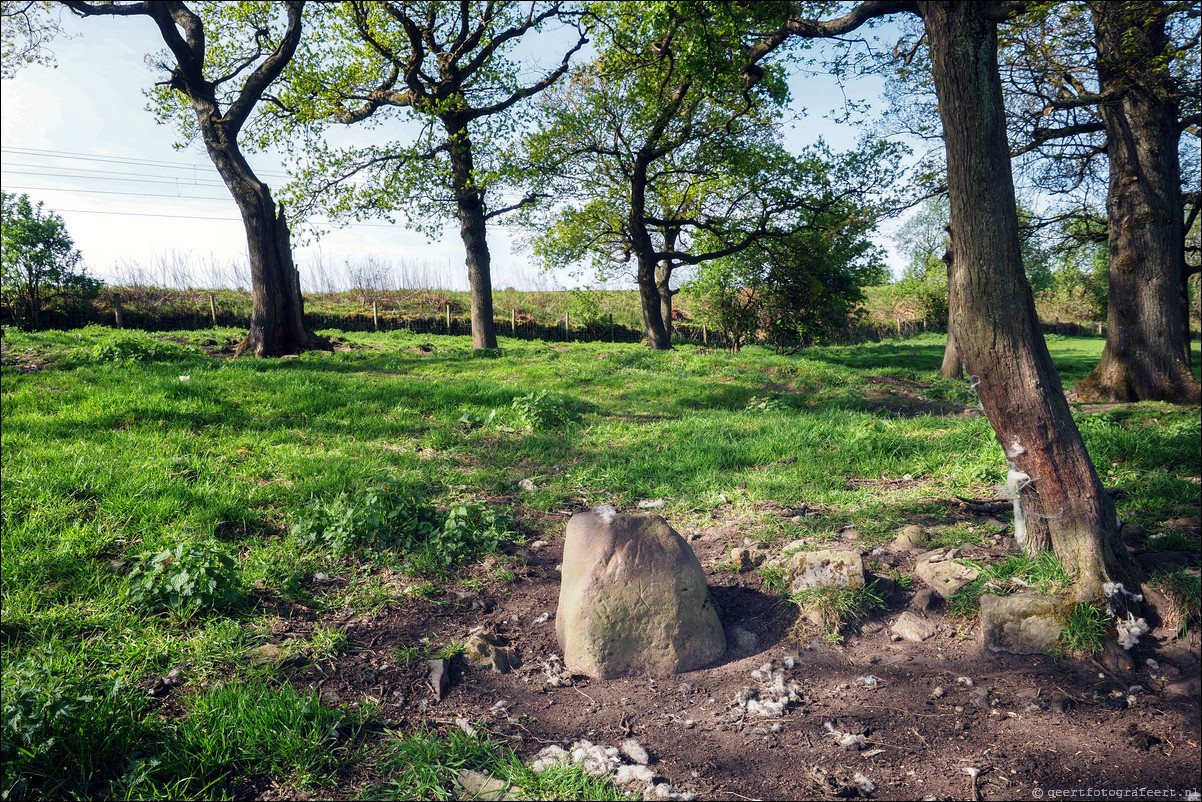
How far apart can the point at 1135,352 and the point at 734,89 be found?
7655 millimetres

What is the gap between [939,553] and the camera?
13.1 feet

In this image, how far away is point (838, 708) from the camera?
2908 mm

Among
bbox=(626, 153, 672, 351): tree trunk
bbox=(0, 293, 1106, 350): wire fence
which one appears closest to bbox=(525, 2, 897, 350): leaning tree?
bbox=(626, 153, 672, 351): tree trunk

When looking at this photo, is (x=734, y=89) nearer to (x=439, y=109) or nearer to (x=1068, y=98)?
(x=1068, y=98)

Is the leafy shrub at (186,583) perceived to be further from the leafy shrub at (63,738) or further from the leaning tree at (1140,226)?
the leaning tree at (1140,226)

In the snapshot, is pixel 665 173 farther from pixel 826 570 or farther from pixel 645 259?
pixel 826 570

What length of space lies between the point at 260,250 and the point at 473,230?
213 inches

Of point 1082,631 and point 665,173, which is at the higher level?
point 665,173

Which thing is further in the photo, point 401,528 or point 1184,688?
point 401,528

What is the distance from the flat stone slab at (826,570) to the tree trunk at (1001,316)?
1050 millimetres

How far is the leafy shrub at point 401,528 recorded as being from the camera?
4.31 m

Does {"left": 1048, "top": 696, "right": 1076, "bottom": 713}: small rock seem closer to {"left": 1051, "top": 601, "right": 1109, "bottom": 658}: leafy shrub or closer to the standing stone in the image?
{"left": 1051, "top": 601, "right": 1109, "bottom": 658}: leafy shrub

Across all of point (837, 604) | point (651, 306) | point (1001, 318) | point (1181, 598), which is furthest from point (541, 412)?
point (651, 306)

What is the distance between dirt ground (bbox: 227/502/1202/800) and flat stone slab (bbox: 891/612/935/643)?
0.12ft
